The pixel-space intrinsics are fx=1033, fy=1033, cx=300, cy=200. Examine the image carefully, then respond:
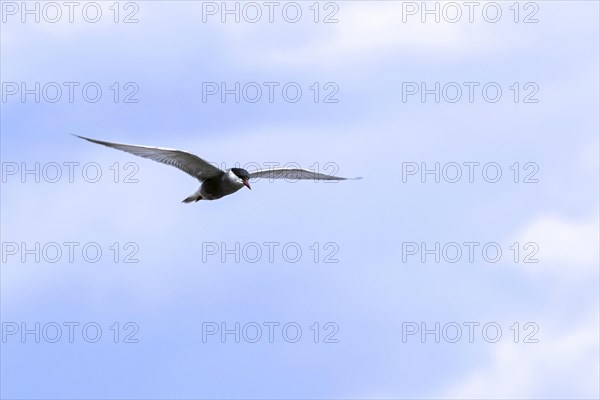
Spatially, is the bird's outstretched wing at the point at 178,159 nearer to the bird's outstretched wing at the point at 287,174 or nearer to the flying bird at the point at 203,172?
the flying bird at the point at 203,172

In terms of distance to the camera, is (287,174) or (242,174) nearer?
(242,174)

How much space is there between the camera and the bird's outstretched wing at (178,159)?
94.8 feet

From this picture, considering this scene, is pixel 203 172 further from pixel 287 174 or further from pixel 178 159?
pixel 287 174

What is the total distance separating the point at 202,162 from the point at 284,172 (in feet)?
11.7

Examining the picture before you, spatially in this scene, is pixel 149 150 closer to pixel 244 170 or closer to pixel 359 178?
pixel 244 170

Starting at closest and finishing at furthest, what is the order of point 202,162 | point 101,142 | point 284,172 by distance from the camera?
point 101,142 → point 202,162 → point 284,172

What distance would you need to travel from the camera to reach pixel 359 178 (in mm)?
34000

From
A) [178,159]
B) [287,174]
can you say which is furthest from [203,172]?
[287,174]

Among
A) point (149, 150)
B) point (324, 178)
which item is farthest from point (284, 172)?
point (149, 150)

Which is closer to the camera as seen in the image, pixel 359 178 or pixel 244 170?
pixel 244 170

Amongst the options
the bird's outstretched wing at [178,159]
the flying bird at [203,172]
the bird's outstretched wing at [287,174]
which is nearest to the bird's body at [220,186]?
the flying bird at [203,172]

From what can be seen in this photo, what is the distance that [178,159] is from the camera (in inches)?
1187

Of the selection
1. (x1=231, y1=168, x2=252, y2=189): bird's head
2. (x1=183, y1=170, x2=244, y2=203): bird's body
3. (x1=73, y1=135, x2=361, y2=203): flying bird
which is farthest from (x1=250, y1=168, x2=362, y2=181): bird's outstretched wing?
(x1=183, y1=170, x2=244, y2=203): bird's body

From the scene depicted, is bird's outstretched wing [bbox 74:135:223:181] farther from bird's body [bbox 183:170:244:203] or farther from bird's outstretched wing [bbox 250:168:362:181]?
bird's outstretched wing [bbox 250:168:362:181]
